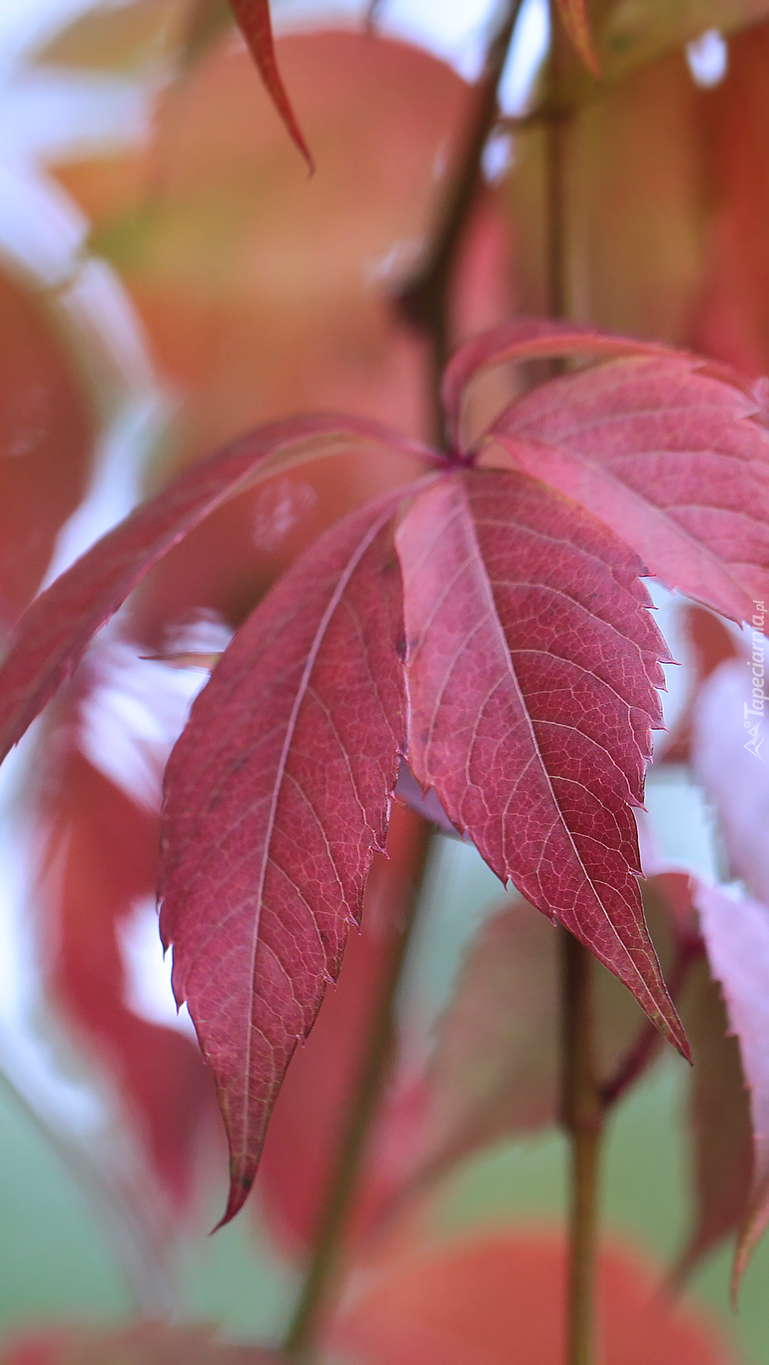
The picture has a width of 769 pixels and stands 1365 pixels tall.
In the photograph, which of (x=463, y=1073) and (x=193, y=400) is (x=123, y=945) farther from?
(x=193, y=400)

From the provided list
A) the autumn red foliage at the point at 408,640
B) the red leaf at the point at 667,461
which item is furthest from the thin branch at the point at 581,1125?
the red leaf at the point at 667,461

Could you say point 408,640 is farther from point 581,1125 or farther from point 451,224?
point 451,224

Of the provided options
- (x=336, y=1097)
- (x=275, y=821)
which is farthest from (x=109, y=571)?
(x=336, y=1097)

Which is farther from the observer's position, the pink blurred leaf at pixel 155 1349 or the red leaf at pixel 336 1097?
the red leaf at pixel 336 1097

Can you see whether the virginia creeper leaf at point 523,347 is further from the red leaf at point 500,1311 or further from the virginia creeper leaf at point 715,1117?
the red leaf at point 500,1311

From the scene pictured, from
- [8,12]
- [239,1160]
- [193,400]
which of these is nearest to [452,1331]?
[239,1160]

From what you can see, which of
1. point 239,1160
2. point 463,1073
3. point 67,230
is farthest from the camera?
point 67,230
